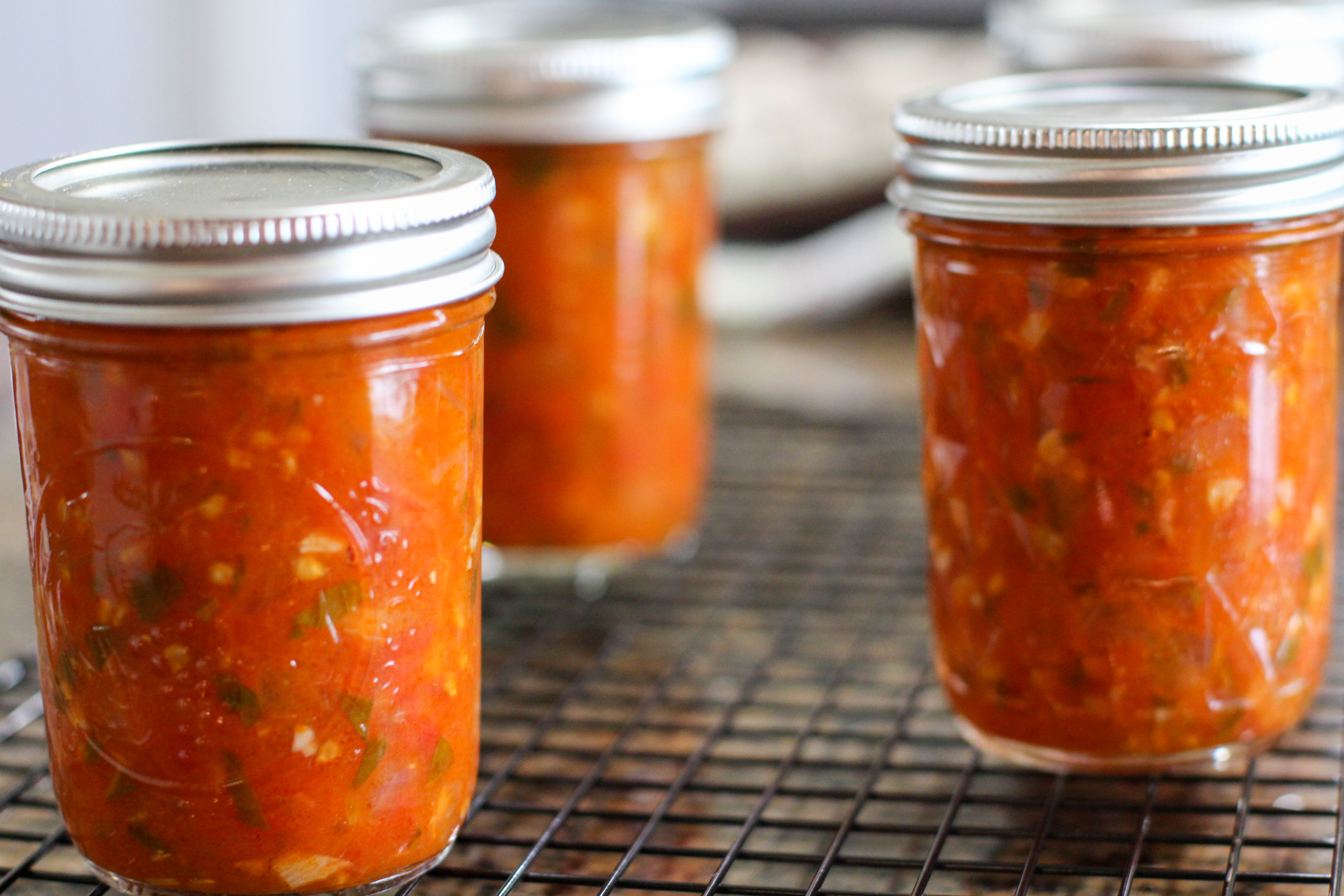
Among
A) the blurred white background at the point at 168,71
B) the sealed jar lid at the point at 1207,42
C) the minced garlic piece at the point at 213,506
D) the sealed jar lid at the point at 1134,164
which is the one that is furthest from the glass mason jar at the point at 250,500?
the blurred white background at the point at 168,71

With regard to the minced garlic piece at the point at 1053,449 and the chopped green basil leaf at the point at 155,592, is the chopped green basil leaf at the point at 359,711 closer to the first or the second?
the chopped green basil leaf at the point at 155,592

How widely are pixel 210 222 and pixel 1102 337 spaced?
17.1 inches

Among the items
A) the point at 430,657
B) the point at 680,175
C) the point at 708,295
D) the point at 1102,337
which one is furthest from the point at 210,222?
the point at 708,295

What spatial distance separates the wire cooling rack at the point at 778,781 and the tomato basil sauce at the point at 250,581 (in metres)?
0.09

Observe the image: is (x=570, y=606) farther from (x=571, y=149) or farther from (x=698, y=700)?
(x=571, y=149)

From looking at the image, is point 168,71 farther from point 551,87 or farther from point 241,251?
point 241,251

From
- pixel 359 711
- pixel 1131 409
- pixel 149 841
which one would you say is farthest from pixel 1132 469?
pixel 149 841

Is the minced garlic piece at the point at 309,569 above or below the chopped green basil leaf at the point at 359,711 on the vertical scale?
above

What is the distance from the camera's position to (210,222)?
0.63 metres

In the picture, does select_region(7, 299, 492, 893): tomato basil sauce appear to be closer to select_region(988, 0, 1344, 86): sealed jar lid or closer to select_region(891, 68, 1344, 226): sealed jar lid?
select_region(891, 68, 1344, 226): sealed jar lid

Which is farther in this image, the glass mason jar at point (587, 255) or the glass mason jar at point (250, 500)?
the glass mason jar at point (587, 255)

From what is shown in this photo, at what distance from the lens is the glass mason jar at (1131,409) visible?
773 millimetres

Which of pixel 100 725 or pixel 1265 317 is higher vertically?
pixel 1265 317

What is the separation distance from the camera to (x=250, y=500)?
66 centimetres
